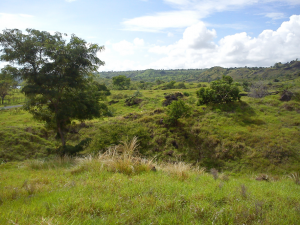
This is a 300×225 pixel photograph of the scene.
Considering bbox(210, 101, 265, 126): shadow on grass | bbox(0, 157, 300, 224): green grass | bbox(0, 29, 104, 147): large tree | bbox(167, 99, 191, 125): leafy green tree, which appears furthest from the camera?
bbox(167, 99, 191, 125): leafy green tree

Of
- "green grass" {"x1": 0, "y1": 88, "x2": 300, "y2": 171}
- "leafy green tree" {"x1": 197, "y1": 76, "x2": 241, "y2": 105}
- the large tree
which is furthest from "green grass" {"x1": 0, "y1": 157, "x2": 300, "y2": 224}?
"leafy green tree" {"x1": 197, "y1": 76, "x2": 241, "y2": 105}

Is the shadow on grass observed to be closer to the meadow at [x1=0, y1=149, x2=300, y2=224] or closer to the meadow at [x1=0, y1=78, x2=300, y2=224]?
the meadow at [x1=0, y1=78, x2=300, y2=224]

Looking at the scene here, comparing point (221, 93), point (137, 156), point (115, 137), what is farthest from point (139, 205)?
point (221, 93)

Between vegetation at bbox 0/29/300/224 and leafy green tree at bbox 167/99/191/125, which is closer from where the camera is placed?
vegetation at bbox 0/29/300/224

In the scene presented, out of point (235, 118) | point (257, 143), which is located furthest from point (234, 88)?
point (257, 143)

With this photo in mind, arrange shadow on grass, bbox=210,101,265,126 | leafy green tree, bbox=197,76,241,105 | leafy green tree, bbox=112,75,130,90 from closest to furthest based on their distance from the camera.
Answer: shadow on grass, bbox=210,101,265,126, leafy green tree, bbox=197,76,241,105, leafy green tree, bbox=112,75,130,90

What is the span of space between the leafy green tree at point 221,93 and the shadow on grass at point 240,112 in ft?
1.87

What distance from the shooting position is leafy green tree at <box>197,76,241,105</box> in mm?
17422

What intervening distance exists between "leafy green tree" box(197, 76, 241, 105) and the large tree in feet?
33.9

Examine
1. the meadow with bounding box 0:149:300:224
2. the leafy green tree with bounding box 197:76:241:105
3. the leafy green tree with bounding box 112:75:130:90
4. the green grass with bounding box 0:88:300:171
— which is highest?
the leafy green tree with bounding box 112:75:130:90

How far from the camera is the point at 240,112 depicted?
1662 centimetres

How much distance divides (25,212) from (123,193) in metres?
1.72

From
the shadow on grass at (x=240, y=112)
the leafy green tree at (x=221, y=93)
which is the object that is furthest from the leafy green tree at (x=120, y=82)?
the shadow on grass at (x=240, y=112)

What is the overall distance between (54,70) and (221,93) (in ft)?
46.6
